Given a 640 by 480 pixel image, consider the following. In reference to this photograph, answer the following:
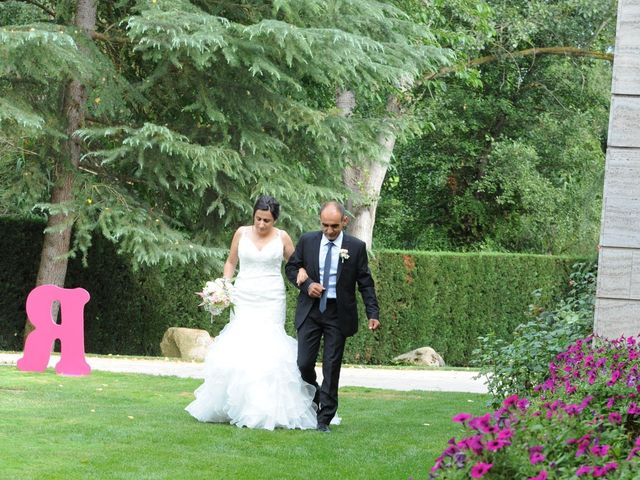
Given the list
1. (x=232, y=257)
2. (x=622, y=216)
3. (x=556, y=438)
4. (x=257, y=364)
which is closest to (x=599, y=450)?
(x=556, y=438)

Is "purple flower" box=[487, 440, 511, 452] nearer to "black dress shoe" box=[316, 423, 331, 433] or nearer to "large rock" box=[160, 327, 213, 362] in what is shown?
"black dress shoe" box=[316, 423, 331, 433]

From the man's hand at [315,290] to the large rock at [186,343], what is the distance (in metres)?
8.21

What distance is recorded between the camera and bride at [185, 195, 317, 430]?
29.5 ft

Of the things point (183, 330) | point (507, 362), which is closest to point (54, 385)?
point (507, 362)

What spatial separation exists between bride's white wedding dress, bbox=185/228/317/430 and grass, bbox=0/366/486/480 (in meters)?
0.17

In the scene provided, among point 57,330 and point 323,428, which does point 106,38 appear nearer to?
point 57,330

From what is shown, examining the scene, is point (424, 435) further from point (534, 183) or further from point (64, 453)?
point (534, 183)

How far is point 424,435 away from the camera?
8906 millimetres

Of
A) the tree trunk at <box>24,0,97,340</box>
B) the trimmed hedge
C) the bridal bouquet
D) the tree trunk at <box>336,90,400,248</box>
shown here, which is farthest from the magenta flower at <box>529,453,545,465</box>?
the tree trunk at <box>336,90,400,248</box>

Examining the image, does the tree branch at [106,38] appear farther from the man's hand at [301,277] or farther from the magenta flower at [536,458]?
the magenta flower at [536,458]

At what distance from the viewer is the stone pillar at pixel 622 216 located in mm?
7914

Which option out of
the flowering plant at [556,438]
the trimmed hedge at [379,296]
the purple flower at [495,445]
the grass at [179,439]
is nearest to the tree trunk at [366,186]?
the trimmed hedge at [379,296]

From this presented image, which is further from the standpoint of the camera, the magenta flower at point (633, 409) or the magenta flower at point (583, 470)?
the magenta flower at point (633, 409)

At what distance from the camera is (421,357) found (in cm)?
2041
